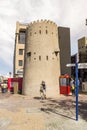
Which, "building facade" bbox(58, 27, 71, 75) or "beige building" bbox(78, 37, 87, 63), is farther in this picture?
"beige building" bbox(78, 37, 87, 63)

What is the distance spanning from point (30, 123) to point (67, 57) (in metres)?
25.5

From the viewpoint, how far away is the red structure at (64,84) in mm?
22844

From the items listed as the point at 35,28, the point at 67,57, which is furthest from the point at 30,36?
the point at 67,57

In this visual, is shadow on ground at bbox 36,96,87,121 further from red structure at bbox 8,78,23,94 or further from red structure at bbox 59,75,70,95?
red structure at bbox 8,78,23,94

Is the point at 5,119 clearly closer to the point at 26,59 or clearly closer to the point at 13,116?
the point at 13,116

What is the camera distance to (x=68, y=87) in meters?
22.7

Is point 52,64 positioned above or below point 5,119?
above

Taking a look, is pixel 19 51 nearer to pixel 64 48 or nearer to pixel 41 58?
pixel 64 48

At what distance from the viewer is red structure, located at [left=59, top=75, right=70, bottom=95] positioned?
899 inches

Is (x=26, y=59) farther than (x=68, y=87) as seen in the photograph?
Yes

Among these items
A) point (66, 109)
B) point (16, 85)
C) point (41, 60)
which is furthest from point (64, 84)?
point (66, 109)

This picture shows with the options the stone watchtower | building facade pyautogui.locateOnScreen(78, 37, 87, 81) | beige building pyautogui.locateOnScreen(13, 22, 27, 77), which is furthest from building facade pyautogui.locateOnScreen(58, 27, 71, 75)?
building facade pyautogui.locateOnScreen(78, 37, 87, 81)

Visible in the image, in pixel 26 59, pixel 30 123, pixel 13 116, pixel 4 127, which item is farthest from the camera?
pixel 26 59

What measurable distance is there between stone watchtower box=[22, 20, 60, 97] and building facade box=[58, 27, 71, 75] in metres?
9.26
